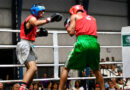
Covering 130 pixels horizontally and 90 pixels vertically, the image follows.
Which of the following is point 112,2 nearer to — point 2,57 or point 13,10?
point 13,10

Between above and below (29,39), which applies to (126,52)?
below

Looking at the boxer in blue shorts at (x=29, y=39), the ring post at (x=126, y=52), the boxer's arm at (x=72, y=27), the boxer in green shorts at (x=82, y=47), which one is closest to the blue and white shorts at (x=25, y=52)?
the boxer in blue shorts at (x=29, y=39)

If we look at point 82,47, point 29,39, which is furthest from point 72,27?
point 29,39

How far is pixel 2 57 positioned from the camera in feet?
31.3

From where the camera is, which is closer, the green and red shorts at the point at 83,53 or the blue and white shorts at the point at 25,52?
the green and red shorts at the point at 83,53

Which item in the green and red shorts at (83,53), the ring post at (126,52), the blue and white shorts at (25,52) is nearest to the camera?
the green and red shorts at (83,53)

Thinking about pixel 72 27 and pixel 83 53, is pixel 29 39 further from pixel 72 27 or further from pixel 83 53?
pixel 83 53

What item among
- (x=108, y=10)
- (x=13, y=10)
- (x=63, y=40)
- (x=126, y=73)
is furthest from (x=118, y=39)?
(x=126, y=73)

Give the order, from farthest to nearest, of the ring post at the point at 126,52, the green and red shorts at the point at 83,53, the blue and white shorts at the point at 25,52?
the ring post at the point at 126,52 → the blue and white shorts at the point at 25,52 → the green and red shorts at the point at 83,53

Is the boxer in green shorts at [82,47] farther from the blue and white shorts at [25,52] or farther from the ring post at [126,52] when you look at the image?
the ring post at [126,52]

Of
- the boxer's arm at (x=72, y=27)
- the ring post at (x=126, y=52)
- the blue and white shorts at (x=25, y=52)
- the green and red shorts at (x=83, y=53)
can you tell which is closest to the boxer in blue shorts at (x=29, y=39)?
the blue and white shorts at (x=25, y=52)

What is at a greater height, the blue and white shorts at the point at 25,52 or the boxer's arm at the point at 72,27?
the boxer's arm at the point at 72,27

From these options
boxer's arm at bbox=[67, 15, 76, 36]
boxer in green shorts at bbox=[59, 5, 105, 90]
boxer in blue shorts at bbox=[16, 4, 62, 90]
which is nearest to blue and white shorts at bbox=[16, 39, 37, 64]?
boxer in blue shorts at bbox=[16, 4, 62, 90]

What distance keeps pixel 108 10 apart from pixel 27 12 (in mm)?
3433
